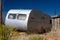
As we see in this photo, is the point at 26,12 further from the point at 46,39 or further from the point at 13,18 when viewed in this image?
the point at 46,39

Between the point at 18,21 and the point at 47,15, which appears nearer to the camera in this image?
the point at 18,21

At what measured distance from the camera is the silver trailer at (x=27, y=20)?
15336 mm

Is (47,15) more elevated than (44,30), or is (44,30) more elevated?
(47,15)

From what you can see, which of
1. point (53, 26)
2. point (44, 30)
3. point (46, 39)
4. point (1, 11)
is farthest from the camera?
point (53, 26)

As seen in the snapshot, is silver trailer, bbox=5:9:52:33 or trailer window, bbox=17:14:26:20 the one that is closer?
silver trailer, bbox=5:9:52:33

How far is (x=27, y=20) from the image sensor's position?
15.1m

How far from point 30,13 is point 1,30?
286 inches

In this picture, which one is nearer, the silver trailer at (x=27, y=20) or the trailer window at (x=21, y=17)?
the silver trailer at (x=27, y=20)

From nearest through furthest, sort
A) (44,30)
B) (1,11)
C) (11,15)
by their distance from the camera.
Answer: (1,11) < (11,15) < (44,30)

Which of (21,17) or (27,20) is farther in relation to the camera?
(21,17)

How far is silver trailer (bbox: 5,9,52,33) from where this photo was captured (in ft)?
50.3

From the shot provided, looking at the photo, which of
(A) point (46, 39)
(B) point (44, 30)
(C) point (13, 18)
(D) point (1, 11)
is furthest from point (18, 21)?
(A) point (46, 39)

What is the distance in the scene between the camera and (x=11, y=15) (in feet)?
53.7

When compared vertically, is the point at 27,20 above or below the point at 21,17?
below
